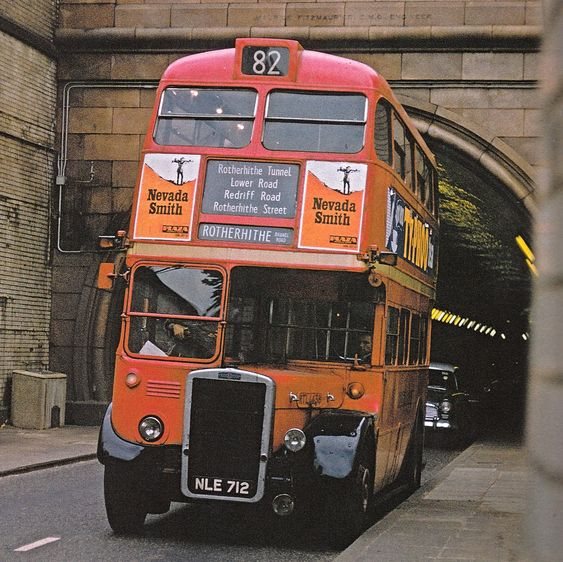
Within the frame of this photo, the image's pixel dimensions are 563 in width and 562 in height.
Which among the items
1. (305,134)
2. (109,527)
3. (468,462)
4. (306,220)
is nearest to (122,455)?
(109,527)

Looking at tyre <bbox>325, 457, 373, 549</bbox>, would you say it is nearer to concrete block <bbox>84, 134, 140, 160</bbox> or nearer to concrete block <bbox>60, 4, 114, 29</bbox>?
concrete block <bbox>84, 134, 140, 160</bbox>

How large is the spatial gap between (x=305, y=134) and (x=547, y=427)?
8304mm

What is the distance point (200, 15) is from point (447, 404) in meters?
8.84

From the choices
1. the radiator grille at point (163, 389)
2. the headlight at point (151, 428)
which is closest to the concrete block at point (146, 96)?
the radiator grille at point (163, 389)

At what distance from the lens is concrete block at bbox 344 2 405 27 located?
21375 millimetres

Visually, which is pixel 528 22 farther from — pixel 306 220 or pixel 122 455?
pixel 122 455

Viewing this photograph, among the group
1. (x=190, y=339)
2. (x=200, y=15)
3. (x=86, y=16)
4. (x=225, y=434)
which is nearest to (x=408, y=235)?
(x=190, y=339)

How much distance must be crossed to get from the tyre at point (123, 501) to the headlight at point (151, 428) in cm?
33

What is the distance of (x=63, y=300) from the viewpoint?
2231 cm

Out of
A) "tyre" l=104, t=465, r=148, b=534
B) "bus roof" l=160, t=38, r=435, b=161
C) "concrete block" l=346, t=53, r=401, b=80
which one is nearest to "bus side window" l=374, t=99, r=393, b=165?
"bus roof" l=160, t=38, r=435, b=161

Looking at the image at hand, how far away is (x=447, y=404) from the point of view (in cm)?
2212

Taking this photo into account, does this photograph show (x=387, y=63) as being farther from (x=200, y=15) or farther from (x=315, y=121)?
(x=315, y=121)

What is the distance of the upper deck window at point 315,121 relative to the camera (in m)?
10.0

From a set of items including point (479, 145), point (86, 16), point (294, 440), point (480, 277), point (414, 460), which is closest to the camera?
point (294, 440)
